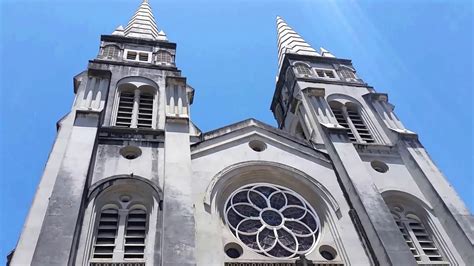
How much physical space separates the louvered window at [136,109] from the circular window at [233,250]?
5.99 meters

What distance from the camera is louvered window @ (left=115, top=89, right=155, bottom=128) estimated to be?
1723 cm

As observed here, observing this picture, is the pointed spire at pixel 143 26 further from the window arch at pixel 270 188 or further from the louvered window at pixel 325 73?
the window arch at pixel 270 188

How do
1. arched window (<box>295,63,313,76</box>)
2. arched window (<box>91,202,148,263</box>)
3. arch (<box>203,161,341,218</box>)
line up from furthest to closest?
arched window (<box>295,63,313,76</box>) < arch (<box>203,161,341,218</box>) < arched window (<box>91,202,148,263</box>)

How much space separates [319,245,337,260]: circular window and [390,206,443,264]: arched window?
2.15 m

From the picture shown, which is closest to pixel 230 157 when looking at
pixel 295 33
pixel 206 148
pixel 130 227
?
pixel 206 148

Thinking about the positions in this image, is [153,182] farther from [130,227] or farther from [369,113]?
[369,113]

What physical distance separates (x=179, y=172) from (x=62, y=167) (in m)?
3.18

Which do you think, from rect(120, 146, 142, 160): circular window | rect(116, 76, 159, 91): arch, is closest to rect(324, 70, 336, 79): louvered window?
rect(116, 76, 159, 91): arch

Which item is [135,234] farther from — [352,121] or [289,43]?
[289,43]

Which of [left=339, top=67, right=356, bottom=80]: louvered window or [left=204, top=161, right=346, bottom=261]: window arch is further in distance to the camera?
[left=339, top=67, right=356, bottom=80]: louvered window

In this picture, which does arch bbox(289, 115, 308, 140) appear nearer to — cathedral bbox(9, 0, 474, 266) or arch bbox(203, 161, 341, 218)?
cathedral bbox(9, 0, 474, 266)

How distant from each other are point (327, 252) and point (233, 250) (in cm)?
268

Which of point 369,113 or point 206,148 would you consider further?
point 369,113

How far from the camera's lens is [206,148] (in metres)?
15.9
